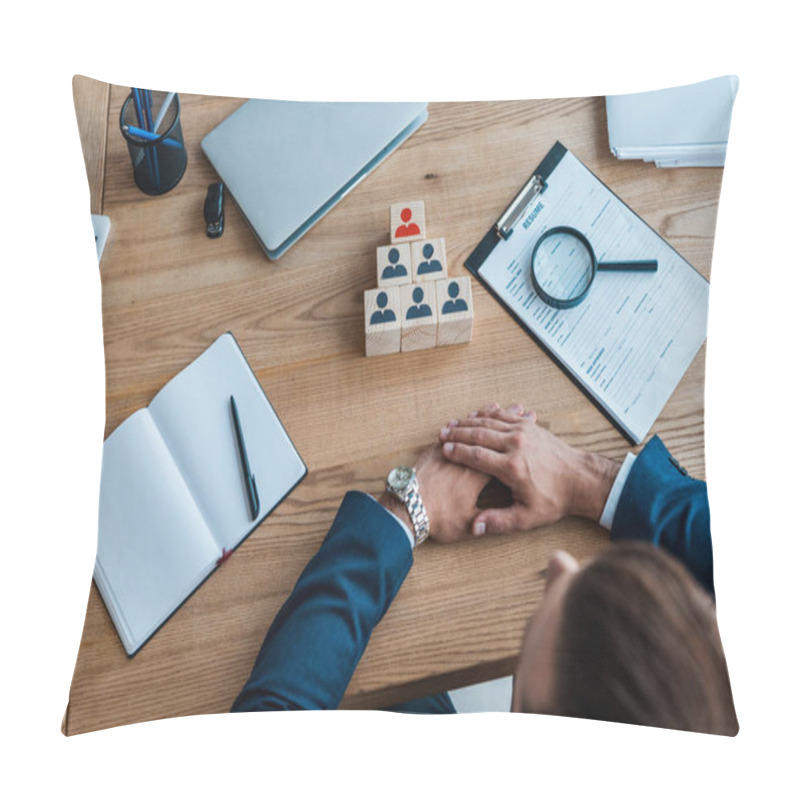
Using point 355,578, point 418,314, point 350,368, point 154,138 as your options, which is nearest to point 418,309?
point 418,314

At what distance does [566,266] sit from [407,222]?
0.22 meters

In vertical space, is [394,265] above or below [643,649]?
above

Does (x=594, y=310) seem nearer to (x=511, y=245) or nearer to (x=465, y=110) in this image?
(x=511, y=245)

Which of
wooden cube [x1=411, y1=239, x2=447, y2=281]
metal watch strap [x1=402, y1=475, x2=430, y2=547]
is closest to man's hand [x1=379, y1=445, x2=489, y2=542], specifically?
metal watch strap [x1=402, y1=475, x2=430, y2=547]

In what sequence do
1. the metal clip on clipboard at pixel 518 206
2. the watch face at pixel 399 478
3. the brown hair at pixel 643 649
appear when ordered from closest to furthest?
the brown hair at pixel 643 649, the watch face at pixel 399 478, the metal clip on clipboard at pixel 518 206

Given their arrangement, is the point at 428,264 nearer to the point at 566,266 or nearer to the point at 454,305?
the point at 454,305

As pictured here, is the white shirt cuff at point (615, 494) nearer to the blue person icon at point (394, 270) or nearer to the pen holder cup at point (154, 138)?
the blue person icon at point (394, 270)

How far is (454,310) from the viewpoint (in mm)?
991

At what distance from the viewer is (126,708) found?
90 cm

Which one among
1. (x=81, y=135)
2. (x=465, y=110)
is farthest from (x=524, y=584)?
(x=81, y=135)

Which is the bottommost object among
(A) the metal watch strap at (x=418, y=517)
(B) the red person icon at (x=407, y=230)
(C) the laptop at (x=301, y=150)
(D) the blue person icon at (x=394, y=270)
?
(A) the metal watch strap at (x=418, y=517)

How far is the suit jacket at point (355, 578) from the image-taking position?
34.7 inches

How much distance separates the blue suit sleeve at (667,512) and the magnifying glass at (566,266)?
224 millimetres

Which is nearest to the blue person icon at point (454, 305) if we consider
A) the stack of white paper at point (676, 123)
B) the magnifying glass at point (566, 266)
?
the magnifying glass at point (566, 266)
